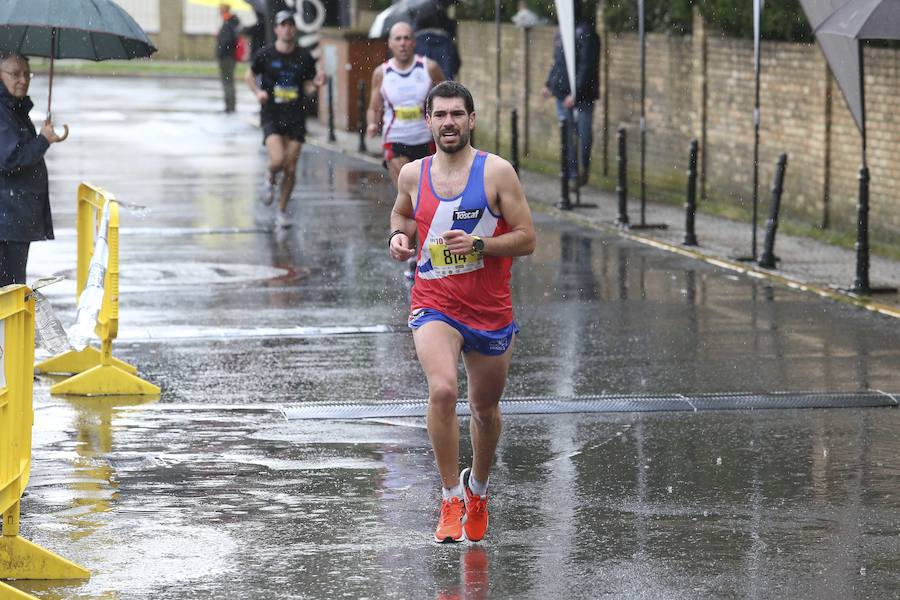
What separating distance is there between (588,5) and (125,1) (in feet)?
163

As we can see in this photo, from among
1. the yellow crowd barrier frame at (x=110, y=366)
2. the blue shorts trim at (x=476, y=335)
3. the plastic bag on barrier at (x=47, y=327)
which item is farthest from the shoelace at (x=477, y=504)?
the yellow crowd barrier frame at (x=110, y=366)

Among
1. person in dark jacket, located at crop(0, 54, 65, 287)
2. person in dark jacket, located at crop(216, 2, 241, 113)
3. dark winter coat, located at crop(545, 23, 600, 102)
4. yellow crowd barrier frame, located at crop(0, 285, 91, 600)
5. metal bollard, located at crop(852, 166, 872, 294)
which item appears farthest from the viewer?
person in dark jacket, located at crop(216, 2, 241, 113)

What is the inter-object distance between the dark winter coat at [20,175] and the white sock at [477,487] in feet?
12.2

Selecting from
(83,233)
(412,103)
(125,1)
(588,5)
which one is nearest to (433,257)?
(83,233)

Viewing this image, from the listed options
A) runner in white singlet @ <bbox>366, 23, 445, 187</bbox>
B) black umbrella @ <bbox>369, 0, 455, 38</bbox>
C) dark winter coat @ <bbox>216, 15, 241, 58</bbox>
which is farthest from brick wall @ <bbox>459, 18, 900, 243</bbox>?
dark winter coat @ <bbox>216, 15, 241, 58</bbox>

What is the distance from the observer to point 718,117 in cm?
2078

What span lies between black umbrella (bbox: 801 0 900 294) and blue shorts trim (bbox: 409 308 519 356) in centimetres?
675

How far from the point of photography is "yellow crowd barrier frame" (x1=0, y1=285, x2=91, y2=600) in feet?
21.2

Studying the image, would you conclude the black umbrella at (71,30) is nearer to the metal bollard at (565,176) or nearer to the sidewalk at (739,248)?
the sidewalk at (739,248)

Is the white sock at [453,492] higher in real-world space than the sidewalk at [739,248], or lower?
higher

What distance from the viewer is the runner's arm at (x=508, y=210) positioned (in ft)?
23.6

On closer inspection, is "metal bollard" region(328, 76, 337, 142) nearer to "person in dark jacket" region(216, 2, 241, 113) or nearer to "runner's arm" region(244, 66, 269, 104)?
"person in dark jacket" region(216, 2, 241, 113)

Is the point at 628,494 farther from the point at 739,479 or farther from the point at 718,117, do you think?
the point at 718,117

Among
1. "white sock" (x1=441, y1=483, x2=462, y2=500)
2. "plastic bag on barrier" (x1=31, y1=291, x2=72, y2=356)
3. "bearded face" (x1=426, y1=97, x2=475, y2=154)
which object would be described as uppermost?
"bearded face" (x1=426, y1=97, x2=475, y2=154)
